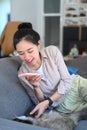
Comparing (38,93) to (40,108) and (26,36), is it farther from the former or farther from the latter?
(26,36)

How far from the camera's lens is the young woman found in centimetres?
166

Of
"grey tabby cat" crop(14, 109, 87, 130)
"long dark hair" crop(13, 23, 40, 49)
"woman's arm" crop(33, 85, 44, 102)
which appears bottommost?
"grey tabby cat" crop(14, 109, 87, 130)

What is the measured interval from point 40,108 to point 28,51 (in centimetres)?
37

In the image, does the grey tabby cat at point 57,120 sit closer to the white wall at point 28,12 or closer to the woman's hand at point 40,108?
the woman's hand at point 40,108

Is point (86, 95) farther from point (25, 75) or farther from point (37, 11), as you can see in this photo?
point (37, 11)

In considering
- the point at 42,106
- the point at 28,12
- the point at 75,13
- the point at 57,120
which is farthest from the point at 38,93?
the point at 28,12

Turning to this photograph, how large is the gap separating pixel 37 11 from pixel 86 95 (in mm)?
3018

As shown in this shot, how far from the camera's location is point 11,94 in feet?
5.48

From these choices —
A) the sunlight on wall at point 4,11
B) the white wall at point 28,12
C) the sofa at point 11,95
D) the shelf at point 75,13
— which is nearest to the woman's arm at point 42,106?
the sofa at point 11,95

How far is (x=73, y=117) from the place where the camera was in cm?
169

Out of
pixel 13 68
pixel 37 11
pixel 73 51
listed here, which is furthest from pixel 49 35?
pixel 13 68

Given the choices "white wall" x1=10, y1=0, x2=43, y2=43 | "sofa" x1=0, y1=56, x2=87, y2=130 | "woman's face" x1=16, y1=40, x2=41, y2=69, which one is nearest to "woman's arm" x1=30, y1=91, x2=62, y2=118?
"sofa" x1=0, y1=56, x2=87, y2=130

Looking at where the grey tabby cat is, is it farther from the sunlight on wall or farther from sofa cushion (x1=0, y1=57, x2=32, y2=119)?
the sunlight on wall

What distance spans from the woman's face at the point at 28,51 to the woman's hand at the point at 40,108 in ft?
0.86
